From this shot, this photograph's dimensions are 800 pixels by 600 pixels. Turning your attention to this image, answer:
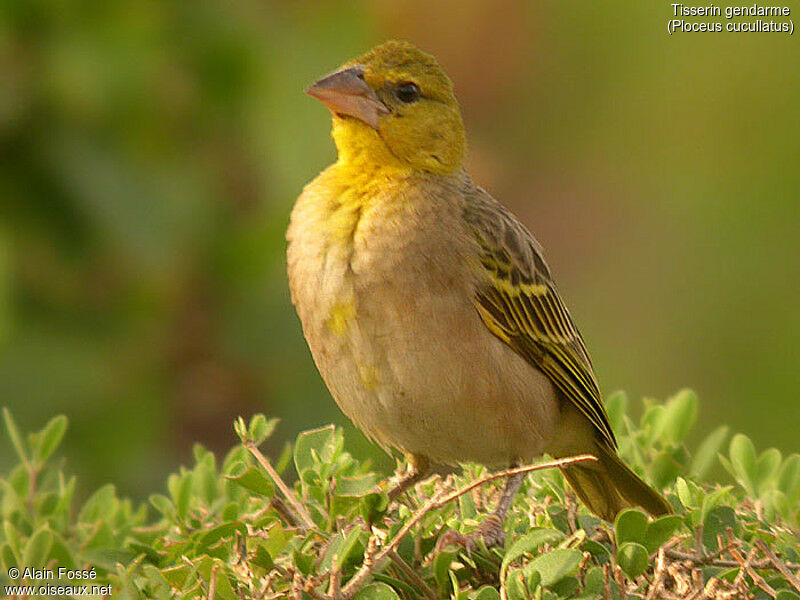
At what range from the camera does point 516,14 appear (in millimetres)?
8031

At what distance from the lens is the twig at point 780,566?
2746 mm

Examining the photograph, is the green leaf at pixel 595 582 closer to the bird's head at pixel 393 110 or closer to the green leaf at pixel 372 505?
the green leaf at pixel 372 505

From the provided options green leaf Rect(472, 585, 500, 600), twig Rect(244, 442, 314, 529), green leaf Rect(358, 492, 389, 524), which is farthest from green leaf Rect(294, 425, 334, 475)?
green leaf Rect(472, 585, 500, 600)

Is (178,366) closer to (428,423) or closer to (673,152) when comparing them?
(428,423)

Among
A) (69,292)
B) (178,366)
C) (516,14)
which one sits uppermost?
(516,14)

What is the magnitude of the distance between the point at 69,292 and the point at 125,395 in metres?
0.47

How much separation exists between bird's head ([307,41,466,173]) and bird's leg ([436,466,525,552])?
42.1 inches

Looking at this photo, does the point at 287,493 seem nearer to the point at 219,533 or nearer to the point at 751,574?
the point at 219,533

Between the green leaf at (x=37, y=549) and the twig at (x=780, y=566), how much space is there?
61.8 inches

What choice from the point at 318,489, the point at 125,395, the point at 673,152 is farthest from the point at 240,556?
the point at 673,152

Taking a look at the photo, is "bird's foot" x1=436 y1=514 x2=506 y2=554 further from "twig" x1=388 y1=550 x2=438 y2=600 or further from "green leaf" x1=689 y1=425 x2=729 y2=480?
"green leaf" x1=689 y1=425 x2=729 y2=480

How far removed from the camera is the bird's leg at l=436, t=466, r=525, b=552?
9.33 ft

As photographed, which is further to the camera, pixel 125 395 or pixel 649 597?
pixel 125 395

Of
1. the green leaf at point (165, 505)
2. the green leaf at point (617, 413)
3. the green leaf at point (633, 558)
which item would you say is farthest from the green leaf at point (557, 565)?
the green leaf at point (617, 413)
